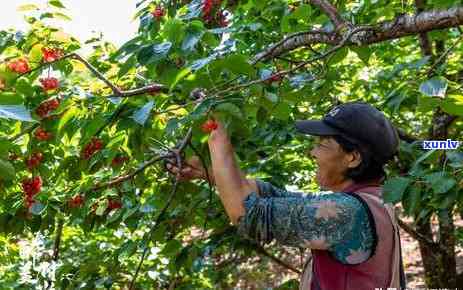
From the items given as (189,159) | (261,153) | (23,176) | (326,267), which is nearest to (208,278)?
(261,153)

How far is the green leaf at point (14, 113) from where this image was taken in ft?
4.15

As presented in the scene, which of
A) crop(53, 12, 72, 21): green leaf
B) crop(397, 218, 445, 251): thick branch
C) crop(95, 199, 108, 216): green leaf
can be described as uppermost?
crop(53, 12, 72, 21): green leaf

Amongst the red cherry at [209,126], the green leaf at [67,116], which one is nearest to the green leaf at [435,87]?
the red cherry at [209,126]

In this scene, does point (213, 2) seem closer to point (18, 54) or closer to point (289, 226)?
point (18, 54)

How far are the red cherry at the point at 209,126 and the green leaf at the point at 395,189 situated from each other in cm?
64

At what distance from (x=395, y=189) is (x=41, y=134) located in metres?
1.45

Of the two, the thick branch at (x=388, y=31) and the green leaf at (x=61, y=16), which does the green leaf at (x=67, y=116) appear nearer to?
the green leaf at (x=61, y=16)

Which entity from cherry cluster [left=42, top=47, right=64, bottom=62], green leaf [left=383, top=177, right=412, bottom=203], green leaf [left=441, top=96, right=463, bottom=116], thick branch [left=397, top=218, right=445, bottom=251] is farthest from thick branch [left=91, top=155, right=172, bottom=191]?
thick branch [left=397, top=218, right=445, bottom=251]

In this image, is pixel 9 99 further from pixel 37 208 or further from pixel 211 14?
pixel 211 14

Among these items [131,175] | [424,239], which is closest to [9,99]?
[131,175]

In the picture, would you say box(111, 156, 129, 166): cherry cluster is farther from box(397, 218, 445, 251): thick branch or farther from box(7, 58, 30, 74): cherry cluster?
box(397, 218, 445, 251): thick branch

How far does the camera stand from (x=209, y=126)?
1.98m

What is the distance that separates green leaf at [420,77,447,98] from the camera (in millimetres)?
1972

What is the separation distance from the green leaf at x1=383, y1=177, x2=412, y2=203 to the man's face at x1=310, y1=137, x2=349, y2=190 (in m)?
0.16
